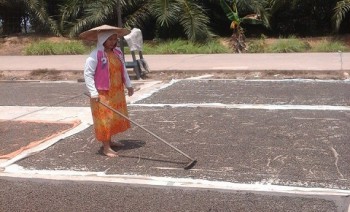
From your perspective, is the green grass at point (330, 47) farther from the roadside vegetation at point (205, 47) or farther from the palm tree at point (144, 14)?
the palm tree at point (144, 14)

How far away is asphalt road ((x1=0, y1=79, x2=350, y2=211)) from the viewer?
5078mm

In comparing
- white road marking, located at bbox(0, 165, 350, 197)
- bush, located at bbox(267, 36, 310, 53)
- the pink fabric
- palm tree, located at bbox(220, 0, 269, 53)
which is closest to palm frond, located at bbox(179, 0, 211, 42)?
palm tree, located at bbox(220, 0, 269, 53)

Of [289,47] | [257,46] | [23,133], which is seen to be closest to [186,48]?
[257,46]

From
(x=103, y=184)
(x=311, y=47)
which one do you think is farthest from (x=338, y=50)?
(x=103, y=184)

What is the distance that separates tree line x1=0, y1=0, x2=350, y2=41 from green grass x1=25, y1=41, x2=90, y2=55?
90 cm

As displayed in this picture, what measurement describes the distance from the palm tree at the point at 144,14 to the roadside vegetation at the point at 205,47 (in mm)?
522

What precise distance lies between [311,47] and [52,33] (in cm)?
992

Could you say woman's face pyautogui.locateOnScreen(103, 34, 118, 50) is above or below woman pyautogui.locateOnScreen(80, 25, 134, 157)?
above

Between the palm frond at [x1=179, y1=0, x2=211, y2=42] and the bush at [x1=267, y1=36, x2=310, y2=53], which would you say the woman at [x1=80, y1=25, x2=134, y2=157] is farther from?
the palm frond at [x1=179, y1=0, x2=211, y2=42]

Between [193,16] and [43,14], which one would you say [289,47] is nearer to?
[193,16]

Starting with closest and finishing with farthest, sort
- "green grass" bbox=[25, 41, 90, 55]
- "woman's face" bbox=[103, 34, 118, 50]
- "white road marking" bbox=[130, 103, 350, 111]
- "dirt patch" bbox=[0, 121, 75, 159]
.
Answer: "woman's face" bbox=[103, 34, 118, 50]
"dirt patch" bbox=[0, 121, 75, 159]
"white road marking" bbox=[130, 103, 350, 111]
"green grass" bbox=[25, 41, 90, 55]

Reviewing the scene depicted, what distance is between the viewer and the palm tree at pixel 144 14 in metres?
18.5

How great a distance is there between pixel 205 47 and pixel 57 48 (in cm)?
490

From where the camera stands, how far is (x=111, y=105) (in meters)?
6.66
